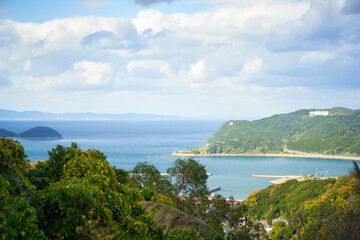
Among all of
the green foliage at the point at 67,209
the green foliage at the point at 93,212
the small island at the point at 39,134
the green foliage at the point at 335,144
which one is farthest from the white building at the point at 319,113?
the green foliage at the point at 93,212

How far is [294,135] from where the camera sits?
128 m

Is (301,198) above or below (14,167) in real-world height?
below

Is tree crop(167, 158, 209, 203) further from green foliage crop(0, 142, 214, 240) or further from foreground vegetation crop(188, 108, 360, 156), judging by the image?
foreground vegetation crop(188, 108, 360, 156)

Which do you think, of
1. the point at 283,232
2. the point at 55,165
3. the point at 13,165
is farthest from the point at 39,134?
the point at 13,165

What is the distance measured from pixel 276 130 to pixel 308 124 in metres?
13.6

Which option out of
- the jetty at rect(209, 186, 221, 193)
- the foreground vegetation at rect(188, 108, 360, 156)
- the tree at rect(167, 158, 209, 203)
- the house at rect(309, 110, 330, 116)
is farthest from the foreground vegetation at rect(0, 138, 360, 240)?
the house at rect(309, 110, 330, 116)

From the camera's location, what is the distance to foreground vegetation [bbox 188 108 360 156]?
9962cm

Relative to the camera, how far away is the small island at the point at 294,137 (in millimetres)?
97312

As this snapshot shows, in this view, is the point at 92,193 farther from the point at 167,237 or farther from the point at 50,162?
the point at 50,162

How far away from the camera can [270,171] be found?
72.8m

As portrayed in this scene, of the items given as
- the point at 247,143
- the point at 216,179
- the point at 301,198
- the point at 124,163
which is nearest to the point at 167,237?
the point at 301,198

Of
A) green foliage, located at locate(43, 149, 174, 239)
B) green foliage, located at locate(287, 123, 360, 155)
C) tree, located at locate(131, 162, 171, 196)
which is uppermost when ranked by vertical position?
green foliage, located at locate(43, 149, 174, 239)

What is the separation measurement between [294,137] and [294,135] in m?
2.88

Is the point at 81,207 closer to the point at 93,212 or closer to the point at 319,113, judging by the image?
the point at 93,212
